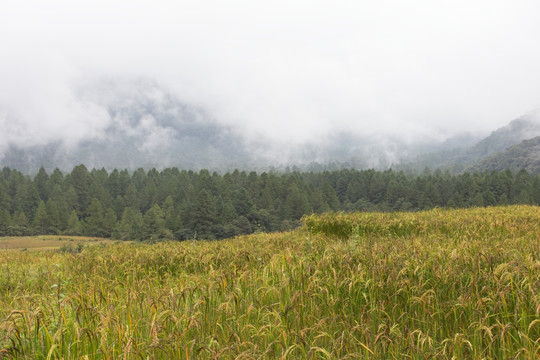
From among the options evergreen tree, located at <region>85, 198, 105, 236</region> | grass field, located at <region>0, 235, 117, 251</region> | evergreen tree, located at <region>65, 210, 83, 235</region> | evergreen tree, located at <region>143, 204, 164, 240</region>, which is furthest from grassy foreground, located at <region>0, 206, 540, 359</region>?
evergreen tree, located at <region>65, 210, 83, 235</region>

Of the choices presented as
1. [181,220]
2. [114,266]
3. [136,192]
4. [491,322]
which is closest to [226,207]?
[181,220]

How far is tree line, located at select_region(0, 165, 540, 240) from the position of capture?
84.3 m

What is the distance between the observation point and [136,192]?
122562 mm

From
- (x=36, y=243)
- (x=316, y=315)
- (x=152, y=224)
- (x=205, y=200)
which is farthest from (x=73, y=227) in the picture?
(x=316, y=315)

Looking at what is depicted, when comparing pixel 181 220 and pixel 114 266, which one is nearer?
pixel 114 266

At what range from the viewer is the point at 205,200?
8231cm

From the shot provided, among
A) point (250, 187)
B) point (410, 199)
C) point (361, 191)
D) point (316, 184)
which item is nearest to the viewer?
point (410, 199)

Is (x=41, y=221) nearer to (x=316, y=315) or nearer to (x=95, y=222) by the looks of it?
(x=95, y=222)

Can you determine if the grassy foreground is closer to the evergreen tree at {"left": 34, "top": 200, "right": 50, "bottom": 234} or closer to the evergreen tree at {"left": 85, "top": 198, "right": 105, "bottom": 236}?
the evergreen tree at {"left": 85, "top": 198, "right": 105, "bottom": 236}

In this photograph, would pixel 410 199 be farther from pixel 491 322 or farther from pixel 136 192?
pixel 491 322

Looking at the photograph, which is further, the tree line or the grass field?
the tree line

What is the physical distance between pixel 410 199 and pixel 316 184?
51.1m

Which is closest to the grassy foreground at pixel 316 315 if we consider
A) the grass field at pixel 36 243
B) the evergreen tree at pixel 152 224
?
the grass field at pixel 36 243

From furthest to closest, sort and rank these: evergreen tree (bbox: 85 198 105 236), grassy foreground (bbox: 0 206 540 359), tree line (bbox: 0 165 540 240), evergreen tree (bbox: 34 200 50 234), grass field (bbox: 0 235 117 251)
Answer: evergreen tree (bbox: 85 198 105 236) → evergreen tree (bbox: 34 200 50 234) → tree line (bbox: 0 165 540 240) → grass field (bbox: 0 235 117 251) → grassy foreground (bbox: 0 206 540 359)
